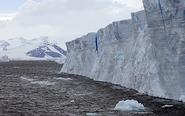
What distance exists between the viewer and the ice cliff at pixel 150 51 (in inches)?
814

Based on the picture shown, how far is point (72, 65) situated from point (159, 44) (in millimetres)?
25105

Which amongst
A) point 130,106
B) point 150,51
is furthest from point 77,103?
point 150,51

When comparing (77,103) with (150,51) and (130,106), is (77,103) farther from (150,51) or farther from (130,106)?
(150,51)

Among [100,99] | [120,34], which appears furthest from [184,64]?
[120,34]

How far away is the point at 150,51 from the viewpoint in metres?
23.3

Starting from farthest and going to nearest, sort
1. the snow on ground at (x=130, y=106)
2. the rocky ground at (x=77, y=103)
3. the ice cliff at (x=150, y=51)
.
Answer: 1. the ice cliff at (x=150, y=51)
2. the snow on ground at (x=130, y=106)
3. the rocky ground at (x=77, y=103)

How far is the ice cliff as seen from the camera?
20.7 metres

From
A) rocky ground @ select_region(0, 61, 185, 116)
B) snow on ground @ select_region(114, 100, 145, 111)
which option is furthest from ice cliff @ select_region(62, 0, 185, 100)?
snow on ground @ select_region(114, 100, 145, 111)

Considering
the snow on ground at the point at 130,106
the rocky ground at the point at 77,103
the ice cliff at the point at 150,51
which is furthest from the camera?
the ice cliff at the point at 150,51

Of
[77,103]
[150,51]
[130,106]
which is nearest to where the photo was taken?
[130,106]

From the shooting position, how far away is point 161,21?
22.2 metres

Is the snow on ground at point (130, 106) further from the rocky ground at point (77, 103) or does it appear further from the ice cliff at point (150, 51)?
the ice cliff at point (150, 51)

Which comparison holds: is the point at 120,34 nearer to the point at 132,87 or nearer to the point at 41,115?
the point at 132,87

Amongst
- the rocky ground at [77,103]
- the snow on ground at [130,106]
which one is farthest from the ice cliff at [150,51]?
the snow on ground at [130,106]
